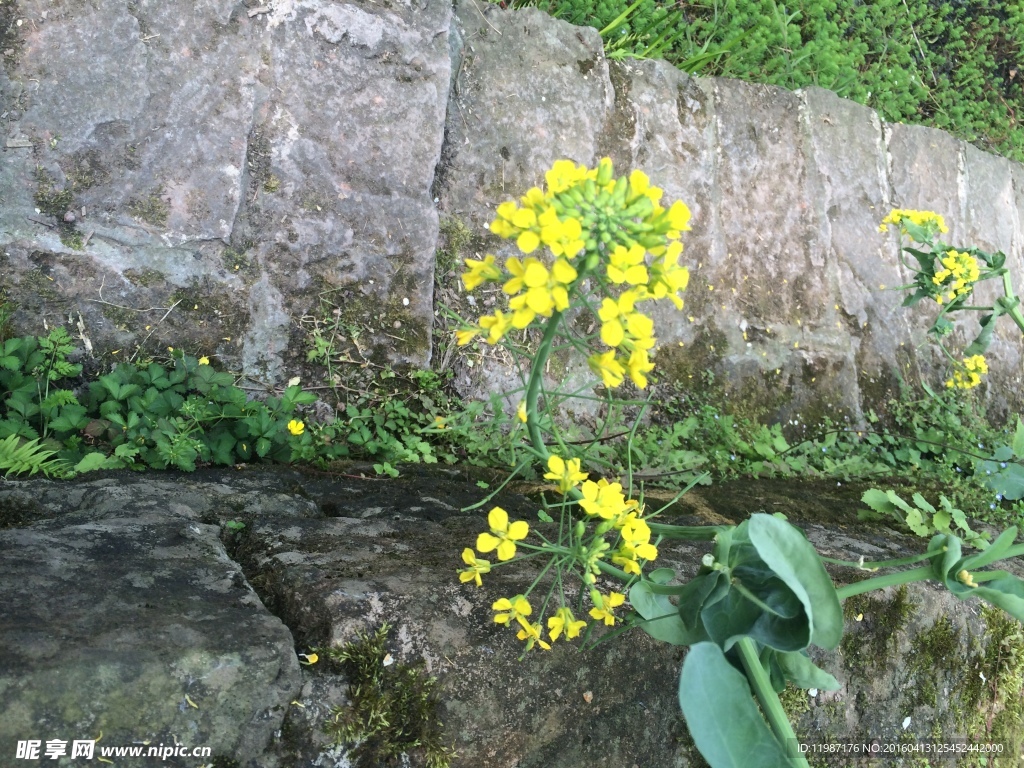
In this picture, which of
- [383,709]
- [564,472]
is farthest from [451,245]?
[383,709]

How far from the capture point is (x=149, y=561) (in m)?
1.43

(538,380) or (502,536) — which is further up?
(538,380)

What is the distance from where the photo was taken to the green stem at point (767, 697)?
1.13m

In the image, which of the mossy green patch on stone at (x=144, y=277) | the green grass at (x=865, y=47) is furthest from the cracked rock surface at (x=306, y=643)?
the green grass at (x=865, y=47)

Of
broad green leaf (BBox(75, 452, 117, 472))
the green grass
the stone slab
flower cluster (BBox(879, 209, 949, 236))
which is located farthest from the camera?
the green grass

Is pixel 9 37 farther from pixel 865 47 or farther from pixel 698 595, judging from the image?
pixel 865 47

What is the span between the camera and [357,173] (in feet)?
9.12

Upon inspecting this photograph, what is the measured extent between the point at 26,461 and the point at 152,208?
35.6 inches

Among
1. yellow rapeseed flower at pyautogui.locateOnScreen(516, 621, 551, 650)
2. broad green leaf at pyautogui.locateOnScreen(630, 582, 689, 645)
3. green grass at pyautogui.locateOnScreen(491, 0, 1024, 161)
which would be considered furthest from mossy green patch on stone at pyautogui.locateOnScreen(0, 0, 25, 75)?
broad green leaf at pyautogui.locateOnScreen(630, 582, 689, 645)

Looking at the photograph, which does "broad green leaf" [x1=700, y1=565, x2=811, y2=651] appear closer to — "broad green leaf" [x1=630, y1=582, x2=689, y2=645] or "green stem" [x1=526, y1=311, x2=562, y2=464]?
"broad green leaf" [x1=630, y1=582, x2=689, y2=645]

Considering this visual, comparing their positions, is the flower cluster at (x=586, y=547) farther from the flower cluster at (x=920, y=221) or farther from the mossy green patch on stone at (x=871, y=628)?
the flower cluster at (x=920, y=221)

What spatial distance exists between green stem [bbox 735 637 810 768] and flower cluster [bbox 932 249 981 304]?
1.90 metres

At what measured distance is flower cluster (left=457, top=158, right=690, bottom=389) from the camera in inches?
44.2

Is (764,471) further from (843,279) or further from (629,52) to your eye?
(629,52)
